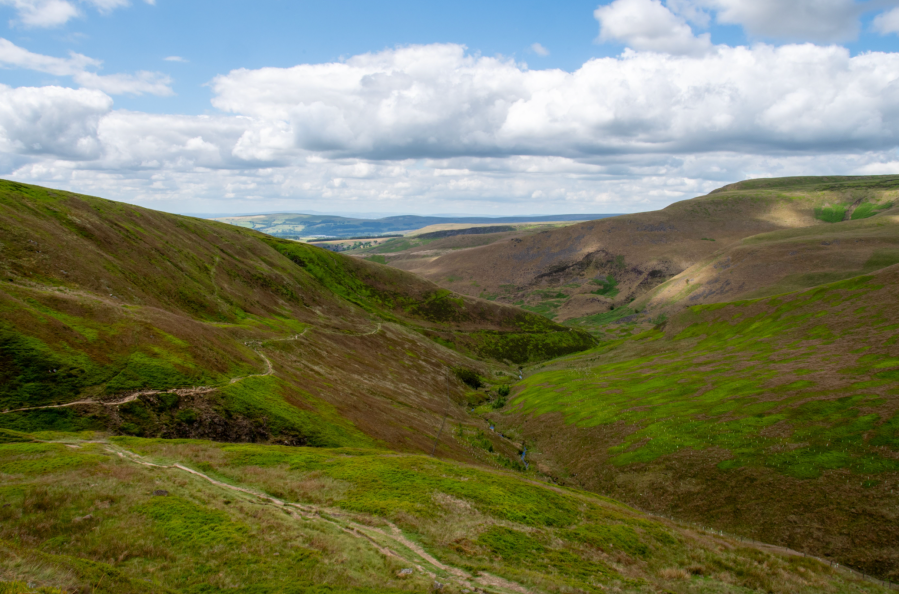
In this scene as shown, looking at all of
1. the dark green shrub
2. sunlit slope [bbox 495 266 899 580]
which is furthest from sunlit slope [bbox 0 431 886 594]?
the dark green shrub

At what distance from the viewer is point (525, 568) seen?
1277 inches

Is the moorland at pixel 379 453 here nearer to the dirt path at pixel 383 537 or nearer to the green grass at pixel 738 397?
the dirt path at pixel 383 537

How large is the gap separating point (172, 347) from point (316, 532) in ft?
147

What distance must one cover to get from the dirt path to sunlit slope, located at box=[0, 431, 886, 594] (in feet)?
0.52

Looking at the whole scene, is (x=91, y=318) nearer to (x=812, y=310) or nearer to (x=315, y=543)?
(x=315, y=543)

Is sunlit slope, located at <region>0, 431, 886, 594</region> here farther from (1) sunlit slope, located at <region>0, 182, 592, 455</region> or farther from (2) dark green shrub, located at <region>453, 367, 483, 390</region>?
(2) dark green shrub, located at <region>453, 367, 483, 390</region>

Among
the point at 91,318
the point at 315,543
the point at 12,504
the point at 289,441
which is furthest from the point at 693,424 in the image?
the point at 91,318

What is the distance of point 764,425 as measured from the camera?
231 ft

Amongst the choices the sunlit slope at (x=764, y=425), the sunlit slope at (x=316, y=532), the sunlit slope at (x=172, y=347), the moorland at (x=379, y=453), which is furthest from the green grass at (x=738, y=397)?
the sunlit slope at (x=172, y=347)

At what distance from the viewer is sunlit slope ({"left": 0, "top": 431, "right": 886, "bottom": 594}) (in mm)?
24531

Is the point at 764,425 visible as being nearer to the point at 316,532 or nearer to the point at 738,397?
the point at 738,397

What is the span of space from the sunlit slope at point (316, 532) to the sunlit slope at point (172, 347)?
29.0ft

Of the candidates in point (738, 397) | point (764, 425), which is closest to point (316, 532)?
point (764, 425)

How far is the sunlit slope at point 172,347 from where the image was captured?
49875mm
